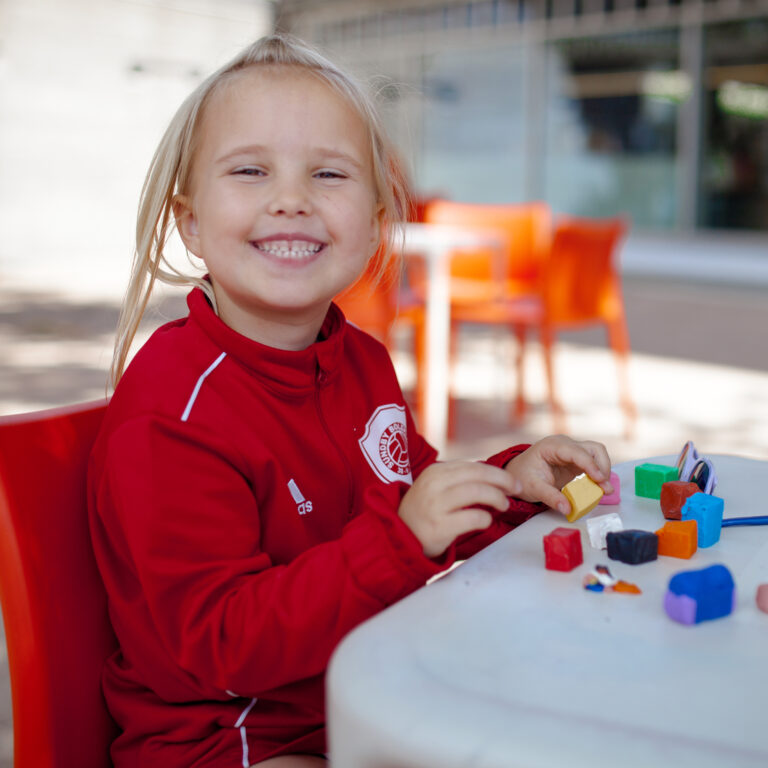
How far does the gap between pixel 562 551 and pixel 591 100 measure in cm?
1097

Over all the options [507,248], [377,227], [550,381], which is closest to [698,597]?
[377,227]

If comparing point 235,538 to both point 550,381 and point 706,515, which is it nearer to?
point 706,515

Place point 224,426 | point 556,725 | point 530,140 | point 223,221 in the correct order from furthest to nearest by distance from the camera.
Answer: point 530,140 → point 223,221 → point 224,426 → point 556,725

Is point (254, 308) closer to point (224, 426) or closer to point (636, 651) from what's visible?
point (224, 426)

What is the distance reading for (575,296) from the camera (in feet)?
14.9

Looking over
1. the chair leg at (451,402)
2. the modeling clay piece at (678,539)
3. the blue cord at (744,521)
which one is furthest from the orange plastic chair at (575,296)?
the modeling clay piece at (678,539)

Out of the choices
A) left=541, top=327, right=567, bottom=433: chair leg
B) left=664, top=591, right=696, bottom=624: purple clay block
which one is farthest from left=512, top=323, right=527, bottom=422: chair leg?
left=664, top=591, right=696, bottom=624: purple clay block

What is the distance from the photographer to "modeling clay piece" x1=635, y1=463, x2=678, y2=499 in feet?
3.64

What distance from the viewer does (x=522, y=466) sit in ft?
3.90

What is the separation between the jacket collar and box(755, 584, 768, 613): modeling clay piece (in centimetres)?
56

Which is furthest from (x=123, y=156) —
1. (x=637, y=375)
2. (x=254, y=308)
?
(x=254, y=308)

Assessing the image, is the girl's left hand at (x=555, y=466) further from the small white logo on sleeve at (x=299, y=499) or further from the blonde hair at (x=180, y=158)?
the blonde hair at (x=180, y=158)

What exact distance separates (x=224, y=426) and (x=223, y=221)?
273 mm

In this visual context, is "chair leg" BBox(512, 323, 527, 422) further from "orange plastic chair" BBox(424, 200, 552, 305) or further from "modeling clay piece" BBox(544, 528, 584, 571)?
"modeling clay piece" BBox(544, 528, 584, 571)
